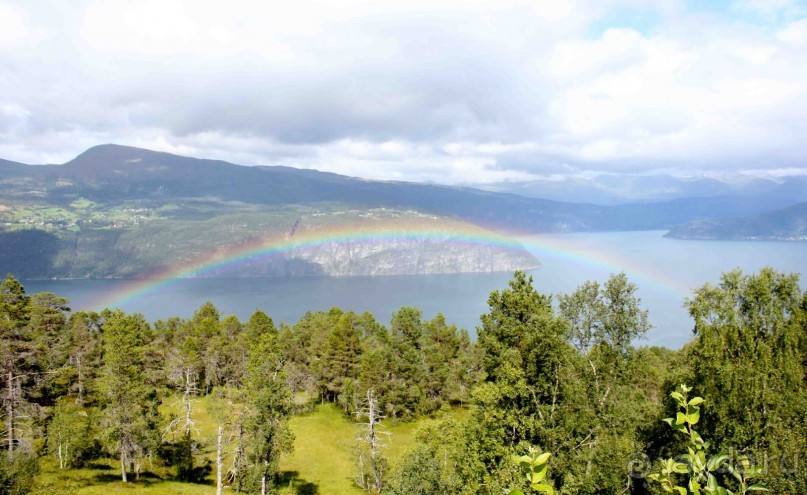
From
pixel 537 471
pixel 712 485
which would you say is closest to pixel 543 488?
pixel 537 471

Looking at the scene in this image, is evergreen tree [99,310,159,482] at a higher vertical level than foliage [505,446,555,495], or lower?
lower

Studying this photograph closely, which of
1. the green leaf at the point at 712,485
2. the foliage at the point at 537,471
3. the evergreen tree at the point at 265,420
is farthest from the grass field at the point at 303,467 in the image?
the foliage at the point at 537,471

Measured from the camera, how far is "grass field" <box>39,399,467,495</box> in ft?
110

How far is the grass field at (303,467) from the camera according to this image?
3362 centimetres

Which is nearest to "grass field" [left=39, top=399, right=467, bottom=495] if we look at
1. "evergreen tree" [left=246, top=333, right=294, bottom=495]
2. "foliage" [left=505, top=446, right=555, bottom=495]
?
"evergreen tree" [left=246, top=333, right=294, bottom=495]

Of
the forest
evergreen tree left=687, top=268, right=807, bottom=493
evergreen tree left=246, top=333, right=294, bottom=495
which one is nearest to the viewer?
Result: evergreen tree left=687, top=268, right=807, bottom=493

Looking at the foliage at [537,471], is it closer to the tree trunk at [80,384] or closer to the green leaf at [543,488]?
the green leaf at [543,488]

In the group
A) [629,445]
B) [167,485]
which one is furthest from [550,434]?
[167,485]

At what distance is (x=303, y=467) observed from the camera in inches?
1848

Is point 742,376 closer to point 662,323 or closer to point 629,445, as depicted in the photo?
point 629,445

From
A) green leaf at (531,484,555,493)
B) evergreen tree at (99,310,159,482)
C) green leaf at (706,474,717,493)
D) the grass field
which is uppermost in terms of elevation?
green leaf at (531,484,555,493)

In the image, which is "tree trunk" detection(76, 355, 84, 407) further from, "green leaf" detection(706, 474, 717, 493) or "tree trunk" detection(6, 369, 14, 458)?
"green leaf" detection(706, 474, 717, 493)

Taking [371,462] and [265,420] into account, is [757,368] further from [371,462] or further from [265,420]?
[265,420]

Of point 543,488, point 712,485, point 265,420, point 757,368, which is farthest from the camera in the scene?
point 265,420
